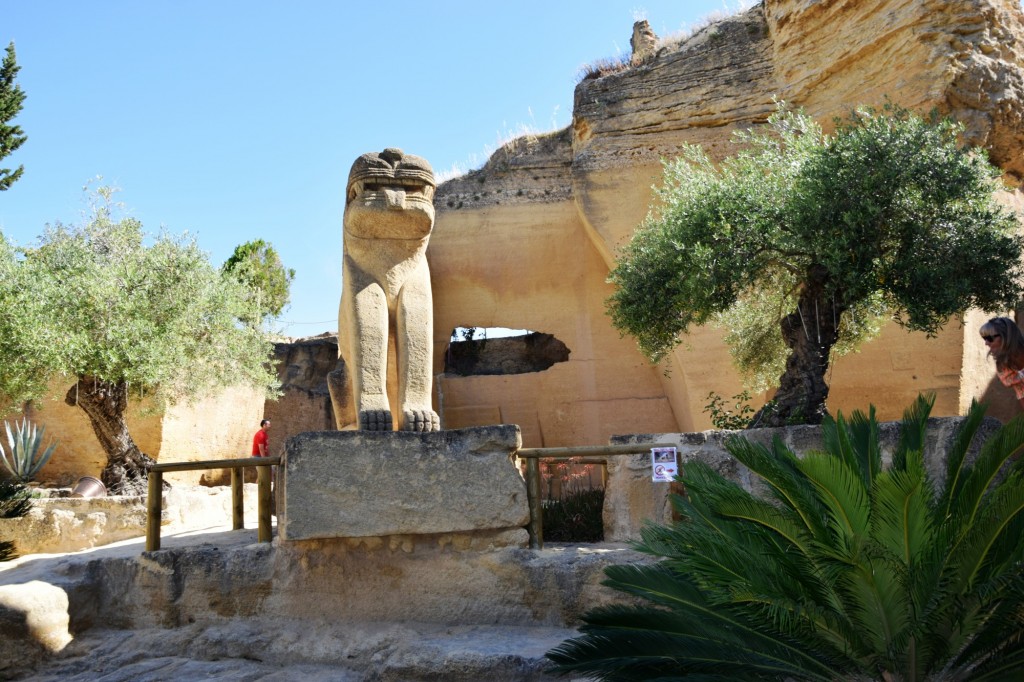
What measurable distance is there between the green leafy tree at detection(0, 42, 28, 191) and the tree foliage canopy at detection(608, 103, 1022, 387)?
889 centimetres

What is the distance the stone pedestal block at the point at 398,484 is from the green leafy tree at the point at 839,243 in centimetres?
237

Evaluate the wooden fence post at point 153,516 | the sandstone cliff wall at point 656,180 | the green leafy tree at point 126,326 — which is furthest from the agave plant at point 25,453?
the wooden fence post at point 153,516

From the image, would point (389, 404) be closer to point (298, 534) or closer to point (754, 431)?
point (298, 534)

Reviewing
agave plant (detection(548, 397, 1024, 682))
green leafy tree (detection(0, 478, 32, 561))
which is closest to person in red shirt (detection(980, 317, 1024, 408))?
agave plant (detection(548, 397, 1024, 682))

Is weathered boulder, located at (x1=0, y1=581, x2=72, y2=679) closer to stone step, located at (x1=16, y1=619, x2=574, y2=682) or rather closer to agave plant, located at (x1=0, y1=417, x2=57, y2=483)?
stone step, located at (x1=16, y1=619, x2=574, y2=682)

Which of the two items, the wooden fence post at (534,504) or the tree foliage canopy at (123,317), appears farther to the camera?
the tree foliage canopy at (123,317)

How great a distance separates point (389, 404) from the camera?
6.07 m

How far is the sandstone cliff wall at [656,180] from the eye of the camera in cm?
969

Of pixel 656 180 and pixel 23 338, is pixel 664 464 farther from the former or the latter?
pixel 23 338

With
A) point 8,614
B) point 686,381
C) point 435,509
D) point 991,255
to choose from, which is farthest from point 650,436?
point 686,381

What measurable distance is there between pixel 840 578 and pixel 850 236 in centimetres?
371

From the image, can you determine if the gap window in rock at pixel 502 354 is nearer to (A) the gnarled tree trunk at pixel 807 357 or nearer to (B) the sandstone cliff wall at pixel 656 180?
(B) the sandstone cliff wall at pixel 656 180

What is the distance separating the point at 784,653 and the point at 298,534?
2.96 metres

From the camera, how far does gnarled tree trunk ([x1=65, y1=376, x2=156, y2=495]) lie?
9812 mm
